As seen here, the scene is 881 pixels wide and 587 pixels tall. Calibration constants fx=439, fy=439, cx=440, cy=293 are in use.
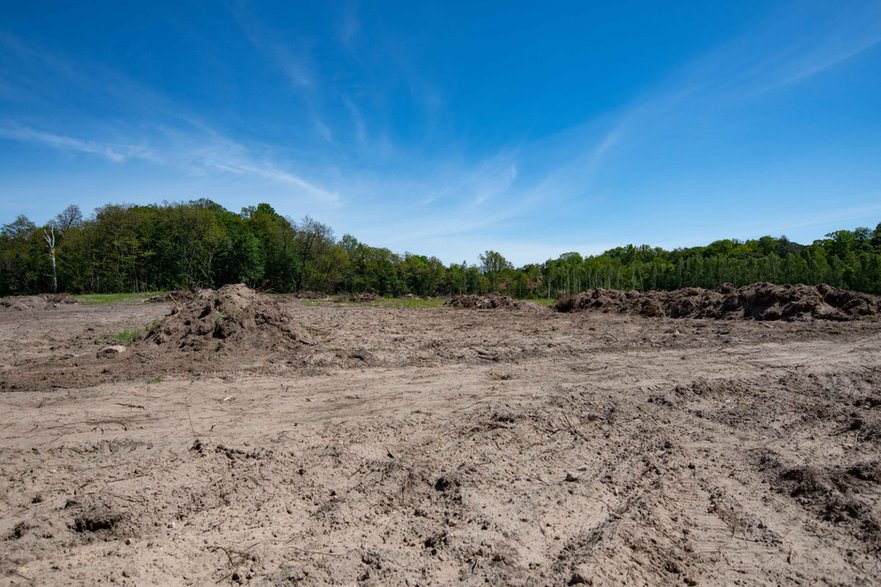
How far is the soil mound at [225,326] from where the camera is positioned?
35.4ft

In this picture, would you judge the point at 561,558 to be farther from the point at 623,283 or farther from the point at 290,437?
the point at 623,283

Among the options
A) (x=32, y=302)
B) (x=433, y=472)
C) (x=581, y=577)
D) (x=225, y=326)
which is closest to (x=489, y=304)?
(x=225, y=326)

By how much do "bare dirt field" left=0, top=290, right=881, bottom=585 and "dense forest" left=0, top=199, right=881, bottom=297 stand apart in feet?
128

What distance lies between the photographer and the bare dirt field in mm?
3457

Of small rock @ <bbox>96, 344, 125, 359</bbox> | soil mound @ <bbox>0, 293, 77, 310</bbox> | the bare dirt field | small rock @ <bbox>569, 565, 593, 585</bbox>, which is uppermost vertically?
soil mound @ <bbox>0, 293, 77, 310</bbox>

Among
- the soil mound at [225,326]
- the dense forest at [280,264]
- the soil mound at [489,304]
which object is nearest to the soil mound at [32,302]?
the dense forest at [280,264]

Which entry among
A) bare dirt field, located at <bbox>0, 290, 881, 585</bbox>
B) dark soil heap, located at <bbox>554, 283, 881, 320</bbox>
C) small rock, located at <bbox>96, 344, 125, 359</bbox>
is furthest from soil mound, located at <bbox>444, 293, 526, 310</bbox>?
small rock, located at <bbox>96, 344, 125, 359</bbox>

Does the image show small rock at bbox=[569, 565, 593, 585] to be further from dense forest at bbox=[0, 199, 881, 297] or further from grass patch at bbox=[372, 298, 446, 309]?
dense forest at bbox=[0, 199, 881, 297]

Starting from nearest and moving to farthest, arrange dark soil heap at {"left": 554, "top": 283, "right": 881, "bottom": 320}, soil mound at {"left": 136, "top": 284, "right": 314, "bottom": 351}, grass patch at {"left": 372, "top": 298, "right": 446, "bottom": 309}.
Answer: soil mound at {"left": 136, "top": 284, "right": 314, "bottom": 351} → dark soil heap at {"left": 554, "top": 283, "right": 881, "bottom": 320} → grass patch at {"left": 372, "top": 298, "right": 446, "bottom": 309}

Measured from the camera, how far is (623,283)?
64.2 metres

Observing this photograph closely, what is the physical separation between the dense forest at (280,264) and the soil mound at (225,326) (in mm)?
32946

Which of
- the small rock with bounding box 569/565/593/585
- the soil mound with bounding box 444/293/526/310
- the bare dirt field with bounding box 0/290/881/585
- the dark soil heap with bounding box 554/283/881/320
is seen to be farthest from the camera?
the soil mound with bounding box 444/293/526/310

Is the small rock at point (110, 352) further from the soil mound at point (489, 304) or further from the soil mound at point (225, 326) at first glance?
the soil mound at point (489, 304)

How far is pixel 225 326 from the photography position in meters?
11.1
